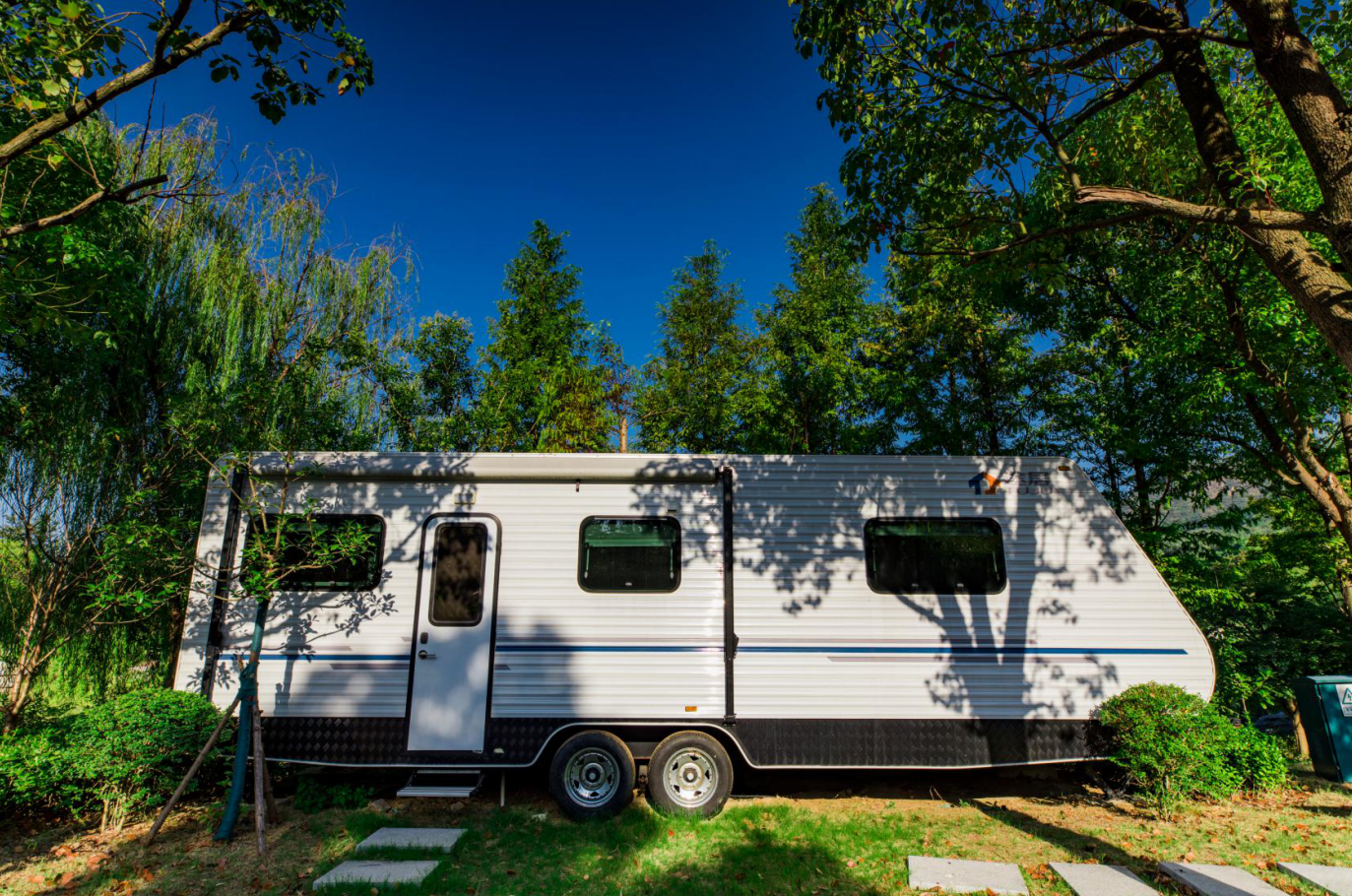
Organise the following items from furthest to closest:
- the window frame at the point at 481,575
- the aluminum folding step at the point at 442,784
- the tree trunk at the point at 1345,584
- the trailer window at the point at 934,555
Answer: the tree trunk at the point at 1345,584 → the trailer window at the point at 934,555 → the window frame at the point at 481,575 → the aluminum folding step at the point at 442,784

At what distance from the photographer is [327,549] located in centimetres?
581

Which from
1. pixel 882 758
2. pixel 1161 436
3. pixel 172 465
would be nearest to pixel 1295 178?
pixel 1161 436

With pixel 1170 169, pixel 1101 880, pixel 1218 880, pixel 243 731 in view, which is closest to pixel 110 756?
pixel 243 731

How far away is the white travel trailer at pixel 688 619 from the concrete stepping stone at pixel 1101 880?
1089 mm

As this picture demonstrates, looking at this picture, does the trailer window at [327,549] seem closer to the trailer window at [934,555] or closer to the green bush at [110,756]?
the green bush at [110,756]

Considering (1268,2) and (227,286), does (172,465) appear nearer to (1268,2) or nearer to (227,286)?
(227,286)

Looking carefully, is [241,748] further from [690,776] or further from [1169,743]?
[1169,743]

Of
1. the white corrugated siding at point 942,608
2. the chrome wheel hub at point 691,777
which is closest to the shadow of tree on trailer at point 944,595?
the white corrugated siding at point 942,608

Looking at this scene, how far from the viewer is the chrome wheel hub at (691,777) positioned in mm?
5809

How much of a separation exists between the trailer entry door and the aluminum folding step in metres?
0.31

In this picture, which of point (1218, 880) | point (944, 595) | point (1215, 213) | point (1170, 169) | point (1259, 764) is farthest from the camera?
point (1170, 169)

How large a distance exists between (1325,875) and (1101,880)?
158 cm

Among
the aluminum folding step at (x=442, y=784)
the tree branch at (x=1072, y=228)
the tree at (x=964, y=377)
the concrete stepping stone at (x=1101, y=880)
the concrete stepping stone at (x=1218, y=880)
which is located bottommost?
the concrete stepping stone at (x=1101, y=880)

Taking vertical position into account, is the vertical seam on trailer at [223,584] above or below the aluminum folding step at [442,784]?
above
